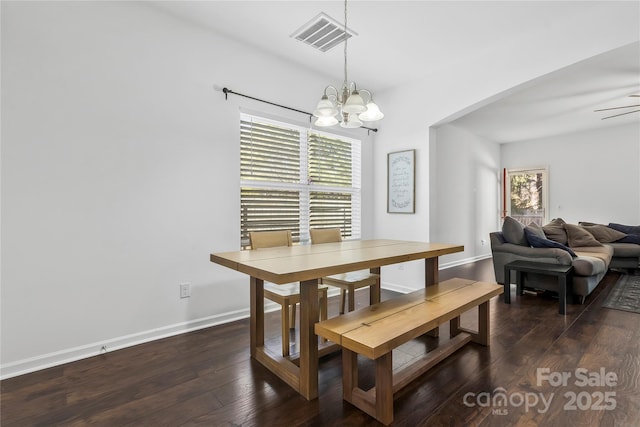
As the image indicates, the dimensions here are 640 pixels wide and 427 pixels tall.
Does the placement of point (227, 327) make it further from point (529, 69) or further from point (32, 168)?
point (529, 69)

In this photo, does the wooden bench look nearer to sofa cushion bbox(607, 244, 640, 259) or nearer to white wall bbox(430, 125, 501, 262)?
white wall bbox(430, 125, 501, 262)

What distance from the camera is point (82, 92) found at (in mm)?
2303

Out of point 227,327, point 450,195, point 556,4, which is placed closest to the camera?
point 556,4

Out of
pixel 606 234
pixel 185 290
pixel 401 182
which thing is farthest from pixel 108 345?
pixel 606 234

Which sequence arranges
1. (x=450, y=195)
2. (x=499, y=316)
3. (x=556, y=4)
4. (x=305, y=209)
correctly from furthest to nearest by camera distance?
(x=450, y=195)
(x=305, y=209)
(x=499, y=316)
(x=556, y=4)

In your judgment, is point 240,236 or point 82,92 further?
point 240,236

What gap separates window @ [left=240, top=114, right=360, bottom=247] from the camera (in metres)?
3.28

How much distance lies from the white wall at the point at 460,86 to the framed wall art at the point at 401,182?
0.08m

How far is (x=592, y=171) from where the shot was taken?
21.5 feet

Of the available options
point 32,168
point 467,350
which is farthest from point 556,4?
point 32,168

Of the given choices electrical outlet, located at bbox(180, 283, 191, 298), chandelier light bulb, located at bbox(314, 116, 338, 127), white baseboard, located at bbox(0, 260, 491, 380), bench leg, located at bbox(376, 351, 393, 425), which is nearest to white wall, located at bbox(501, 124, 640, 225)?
chandelier light bulb, located at bbox(314, 116, 338, 127)

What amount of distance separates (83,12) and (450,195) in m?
5.60

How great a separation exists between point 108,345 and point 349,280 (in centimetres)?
194

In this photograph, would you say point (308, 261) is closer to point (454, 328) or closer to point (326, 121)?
point (326, 121)
